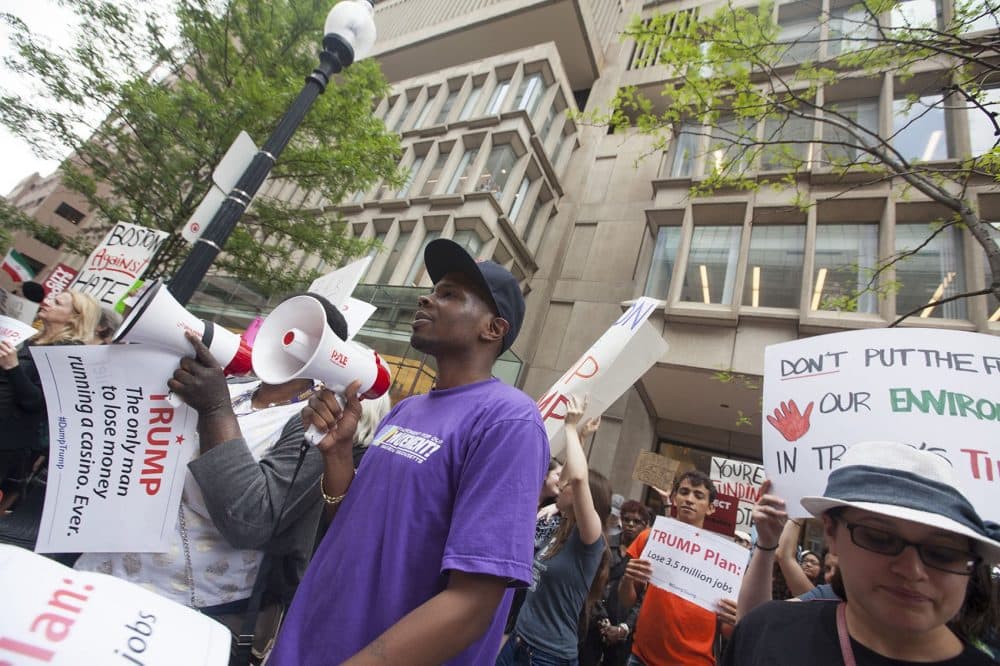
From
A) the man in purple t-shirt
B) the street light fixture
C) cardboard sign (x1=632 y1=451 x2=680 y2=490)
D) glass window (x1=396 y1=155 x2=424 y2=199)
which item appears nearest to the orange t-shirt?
the man in purple t-shirt

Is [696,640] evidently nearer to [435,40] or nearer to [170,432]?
[170,432]

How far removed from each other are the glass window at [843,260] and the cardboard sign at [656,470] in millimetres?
5384

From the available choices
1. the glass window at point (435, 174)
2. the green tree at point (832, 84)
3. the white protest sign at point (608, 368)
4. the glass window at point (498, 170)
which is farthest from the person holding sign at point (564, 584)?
the glass window at point (435, 174)

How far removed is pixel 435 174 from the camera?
18.3 meters

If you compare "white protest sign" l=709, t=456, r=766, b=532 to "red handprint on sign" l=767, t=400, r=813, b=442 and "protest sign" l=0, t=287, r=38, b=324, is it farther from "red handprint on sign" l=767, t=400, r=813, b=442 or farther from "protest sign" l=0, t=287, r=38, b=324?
"protest sign" l=0, t=287, r=38, b=324

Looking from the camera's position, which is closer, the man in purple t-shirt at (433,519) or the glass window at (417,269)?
the man in purple t-shirt at (433,519)

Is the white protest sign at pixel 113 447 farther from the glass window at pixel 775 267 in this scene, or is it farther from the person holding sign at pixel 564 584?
the glass window at pixel 775 267

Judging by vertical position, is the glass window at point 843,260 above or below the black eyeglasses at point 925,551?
above

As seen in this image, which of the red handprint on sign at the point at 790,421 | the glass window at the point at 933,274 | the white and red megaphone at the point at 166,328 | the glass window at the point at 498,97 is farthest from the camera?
the glass window at the point at 498,97

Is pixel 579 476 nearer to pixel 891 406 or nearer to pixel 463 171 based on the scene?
pixel 891 406

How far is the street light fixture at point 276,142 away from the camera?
405 centimetres

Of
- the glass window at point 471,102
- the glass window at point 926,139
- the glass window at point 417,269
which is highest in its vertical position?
the glass window at point 471,102

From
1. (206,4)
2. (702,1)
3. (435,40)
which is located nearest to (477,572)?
(206,4)

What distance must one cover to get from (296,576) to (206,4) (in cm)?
1151
